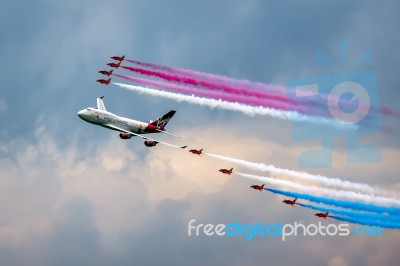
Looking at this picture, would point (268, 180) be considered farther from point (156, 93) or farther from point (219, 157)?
point (156, 93)

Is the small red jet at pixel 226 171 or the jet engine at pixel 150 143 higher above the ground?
the jet engine at pixel 150 143

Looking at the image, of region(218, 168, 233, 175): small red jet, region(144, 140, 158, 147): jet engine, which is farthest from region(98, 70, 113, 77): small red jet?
region(218, 168, 233, 175): small red jet

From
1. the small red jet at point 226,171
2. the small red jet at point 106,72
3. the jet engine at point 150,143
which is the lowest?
the small red jet at point 226,171

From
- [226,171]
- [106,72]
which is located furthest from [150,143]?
[226,171]

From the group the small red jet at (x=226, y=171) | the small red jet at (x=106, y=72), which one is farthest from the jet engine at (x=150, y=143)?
the small red jet at (x=226, y=171)

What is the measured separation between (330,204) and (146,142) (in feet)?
170

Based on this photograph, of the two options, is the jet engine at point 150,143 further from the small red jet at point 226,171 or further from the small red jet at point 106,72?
the small red jet at point 226,171

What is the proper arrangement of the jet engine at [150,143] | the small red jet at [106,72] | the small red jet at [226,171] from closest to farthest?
1. the small red jet at [226,171]
2. the small red jet at [106,72]
3. the jet engine at [150,143]

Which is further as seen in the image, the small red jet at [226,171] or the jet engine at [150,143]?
the jet engine at [150,143]

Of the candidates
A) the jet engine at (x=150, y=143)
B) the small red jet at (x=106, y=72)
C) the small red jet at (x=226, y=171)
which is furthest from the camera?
the jet engine at (x=150, y=143)

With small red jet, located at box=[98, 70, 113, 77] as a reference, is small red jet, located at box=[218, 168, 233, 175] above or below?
below

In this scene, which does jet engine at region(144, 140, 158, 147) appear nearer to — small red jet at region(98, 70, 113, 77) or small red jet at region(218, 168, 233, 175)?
small red jet at region(98, 70, 113, 77)

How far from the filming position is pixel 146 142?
654ft

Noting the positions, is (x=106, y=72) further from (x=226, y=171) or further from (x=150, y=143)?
(x=226, y=171)
